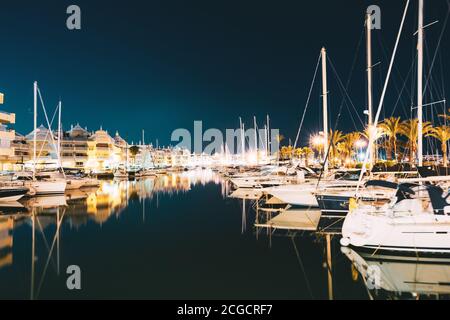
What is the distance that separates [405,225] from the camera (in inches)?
473

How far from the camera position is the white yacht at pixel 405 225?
38.7 feet

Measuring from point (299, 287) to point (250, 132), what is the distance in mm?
74852

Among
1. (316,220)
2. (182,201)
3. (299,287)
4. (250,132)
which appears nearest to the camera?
(299,287)

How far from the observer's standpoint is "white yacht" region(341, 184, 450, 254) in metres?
11.8

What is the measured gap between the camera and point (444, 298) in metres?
8.87

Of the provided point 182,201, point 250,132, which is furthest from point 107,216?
point 250,132

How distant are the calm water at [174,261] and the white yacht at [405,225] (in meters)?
0.85

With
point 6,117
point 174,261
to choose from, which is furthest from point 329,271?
point 6,117

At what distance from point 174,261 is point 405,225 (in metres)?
8.56

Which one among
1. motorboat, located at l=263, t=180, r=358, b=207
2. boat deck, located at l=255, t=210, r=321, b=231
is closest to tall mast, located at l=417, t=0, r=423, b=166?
boat deck, located at l=255, t=210, r=321, b=231

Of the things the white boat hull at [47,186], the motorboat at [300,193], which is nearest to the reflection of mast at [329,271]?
the motorboat at [300,193]

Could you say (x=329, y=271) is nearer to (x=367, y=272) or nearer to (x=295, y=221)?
(x=367, y=272)

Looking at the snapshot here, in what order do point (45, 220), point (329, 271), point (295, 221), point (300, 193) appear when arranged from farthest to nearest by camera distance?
1. point (300, 193)
2. point (45, 220)
3. point (295, 221)
4. point (329, 271)
